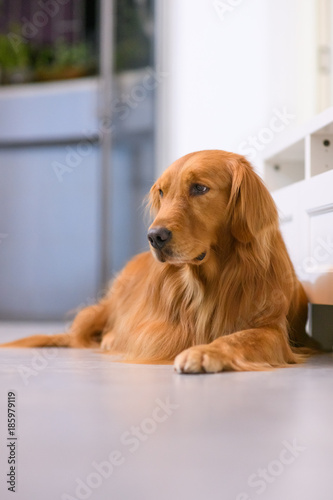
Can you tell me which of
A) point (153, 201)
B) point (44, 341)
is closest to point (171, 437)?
point (153, 201)

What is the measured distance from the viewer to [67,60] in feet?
14.3

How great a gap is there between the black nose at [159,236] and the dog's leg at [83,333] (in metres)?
Answer: 0.85

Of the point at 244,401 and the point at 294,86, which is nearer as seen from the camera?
the point at 244,401

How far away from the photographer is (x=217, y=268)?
1.68 meters

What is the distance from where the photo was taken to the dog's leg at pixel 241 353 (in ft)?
4.64

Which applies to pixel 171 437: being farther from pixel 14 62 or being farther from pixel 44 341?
pixel 14 62

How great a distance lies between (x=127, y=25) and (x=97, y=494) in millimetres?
3945

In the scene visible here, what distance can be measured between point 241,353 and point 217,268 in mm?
285

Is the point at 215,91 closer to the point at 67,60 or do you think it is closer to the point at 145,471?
the point at 67,60

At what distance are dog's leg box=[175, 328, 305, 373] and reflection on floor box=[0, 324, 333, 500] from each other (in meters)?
0.03

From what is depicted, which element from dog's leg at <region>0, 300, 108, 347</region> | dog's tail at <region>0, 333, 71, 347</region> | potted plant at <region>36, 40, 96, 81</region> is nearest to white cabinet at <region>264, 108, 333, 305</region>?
dog's leg at <region>0, 300, 108, 347</region>

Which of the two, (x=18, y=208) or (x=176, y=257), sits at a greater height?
(x=176, y=257)

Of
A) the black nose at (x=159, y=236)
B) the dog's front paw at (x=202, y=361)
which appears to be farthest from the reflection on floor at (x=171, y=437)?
the black nose at (x=159, y=236)

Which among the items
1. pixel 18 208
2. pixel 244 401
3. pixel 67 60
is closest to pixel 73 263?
pixel 18 208
